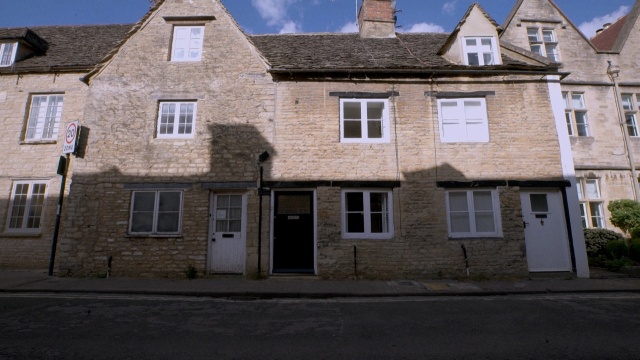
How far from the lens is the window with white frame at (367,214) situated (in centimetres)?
1023

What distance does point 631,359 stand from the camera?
4.09m

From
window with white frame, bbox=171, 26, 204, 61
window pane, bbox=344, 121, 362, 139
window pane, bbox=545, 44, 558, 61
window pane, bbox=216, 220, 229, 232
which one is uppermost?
window pane, bbox=545, 44, 558, 61

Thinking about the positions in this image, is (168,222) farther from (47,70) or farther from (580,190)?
(580,190)

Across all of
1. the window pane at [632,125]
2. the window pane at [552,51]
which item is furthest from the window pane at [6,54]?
the window pane at [632,125]

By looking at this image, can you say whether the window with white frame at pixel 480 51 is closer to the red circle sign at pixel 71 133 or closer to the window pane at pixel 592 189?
the window pane at pixel 592 189

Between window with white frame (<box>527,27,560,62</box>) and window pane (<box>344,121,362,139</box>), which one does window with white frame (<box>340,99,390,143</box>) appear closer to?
window pane (<box>344,121,362,139</box>)

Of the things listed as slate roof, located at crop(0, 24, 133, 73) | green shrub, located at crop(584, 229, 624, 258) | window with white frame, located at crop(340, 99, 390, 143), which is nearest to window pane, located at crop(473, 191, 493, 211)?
window with white frame, located at crop(340, 99, 390, 143)

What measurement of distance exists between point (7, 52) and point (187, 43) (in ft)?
25.8

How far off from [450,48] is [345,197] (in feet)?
22.6

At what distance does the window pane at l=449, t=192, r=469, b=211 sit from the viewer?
10.5 m

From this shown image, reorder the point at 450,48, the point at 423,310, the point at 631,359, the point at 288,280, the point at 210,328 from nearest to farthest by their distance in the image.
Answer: the point at 631,359, the point at 210,328, the point at 423,310, the point at 288,280, the point at 450,48

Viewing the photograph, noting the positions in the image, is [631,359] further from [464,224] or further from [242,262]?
[242,262]

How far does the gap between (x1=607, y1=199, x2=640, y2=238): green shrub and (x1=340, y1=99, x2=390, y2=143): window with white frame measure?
412 inches

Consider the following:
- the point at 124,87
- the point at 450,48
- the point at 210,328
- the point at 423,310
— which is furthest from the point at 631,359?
the point at 124,87
